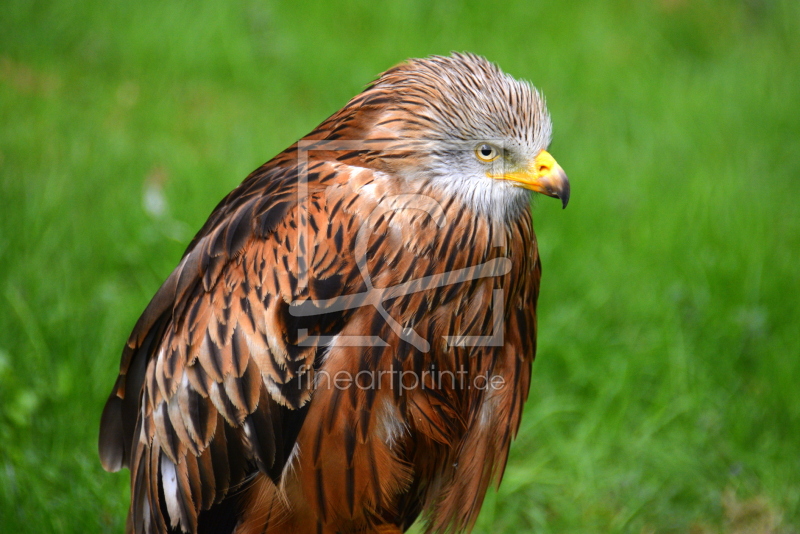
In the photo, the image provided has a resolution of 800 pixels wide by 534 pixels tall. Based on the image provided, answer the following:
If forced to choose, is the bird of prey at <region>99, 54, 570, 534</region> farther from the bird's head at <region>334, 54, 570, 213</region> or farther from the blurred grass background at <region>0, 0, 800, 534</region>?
the blurred grass background at <region>0, 0, 800, 534</region>

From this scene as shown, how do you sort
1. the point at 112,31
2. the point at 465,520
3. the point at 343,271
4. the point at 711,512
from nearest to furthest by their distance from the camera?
1. the point at 343,271
2. the point at 465,520
3. the point at 711,512
4. the point at 112,31

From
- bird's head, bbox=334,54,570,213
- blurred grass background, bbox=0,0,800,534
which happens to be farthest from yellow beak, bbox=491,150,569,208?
blurred grass background, bbox=0,0,800,534

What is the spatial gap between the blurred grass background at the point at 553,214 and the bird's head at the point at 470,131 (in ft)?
6.74

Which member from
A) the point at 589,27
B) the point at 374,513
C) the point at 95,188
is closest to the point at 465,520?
the point at 374,513

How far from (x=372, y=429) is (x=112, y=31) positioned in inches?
208

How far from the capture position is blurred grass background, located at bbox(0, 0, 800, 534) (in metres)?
4.06

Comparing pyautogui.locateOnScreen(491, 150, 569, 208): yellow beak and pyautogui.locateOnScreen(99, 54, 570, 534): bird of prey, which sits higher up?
pyautogui.locateOnScreen(491, 150, 569, 208): yellow beak

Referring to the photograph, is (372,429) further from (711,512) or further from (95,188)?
(95,188)

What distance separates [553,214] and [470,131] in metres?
3.06

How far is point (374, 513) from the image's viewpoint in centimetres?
279

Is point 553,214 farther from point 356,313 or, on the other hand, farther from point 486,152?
point 356,313

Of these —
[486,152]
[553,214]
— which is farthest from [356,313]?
[553,214]

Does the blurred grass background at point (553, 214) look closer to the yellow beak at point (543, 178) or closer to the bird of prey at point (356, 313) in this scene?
the bird of prey at point (356, 313)

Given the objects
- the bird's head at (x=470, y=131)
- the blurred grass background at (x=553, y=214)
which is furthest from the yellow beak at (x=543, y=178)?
the blurred grass background at (x=553, y=214)
